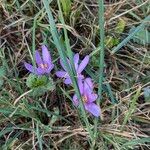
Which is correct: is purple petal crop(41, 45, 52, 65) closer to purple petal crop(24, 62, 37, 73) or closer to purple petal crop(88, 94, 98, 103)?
purple petal crop(24, 62, 37, 73)

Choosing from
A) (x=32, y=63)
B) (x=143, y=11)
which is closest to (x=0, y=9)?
(x=32, y=63)

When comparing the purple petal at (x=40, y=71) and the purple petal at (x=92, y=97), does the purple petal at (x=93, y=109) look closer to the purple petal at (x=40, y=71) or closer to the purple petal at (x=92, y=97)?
the purple petal at (x=92, y=97)

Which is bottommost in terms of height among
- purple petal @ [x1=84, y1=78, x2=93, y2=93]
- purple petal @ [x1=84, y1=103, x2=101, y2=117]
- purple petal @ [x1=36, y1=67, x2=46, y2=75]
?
purple petal @ [x1=84, y1=103, x2=101, y2=117]

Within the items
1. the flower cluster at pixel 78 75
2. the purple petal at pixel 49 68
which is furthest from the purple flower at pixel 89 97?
the purple petal at pixel 49 68

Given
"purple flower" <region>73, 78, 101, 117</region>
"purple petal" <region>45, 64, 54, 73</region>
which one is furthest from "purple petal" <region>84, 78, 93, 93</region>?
"purple petal" <region>45, 64, 54, 73</region>

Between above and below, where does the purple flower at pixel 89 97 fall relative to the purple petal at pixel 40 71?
below

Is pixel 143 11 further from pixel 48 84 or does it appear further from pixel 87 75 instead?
pixel 48 84

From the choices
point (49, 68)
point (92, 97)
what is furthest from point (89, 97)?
point (49, 68)

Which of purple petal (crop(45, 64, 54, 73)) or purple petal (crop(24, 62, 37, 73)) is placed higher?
purple petal (crop(24, 62, 37, 73))
